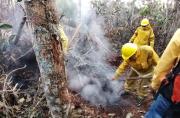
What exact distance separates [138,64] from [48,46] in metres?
3.19

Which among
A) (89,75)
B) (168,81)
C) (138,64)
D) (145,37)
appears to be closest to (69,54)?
(89,75)

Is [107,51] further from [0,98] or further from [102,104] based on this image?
[0,98]

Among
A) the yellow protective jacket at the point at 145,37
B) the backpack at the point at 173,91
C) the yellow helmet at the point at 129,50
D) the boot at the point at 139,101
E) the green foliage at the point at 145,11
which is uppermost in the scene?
the backpack at the point at 173,91

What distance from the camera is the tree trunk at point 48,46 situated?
3447 mm

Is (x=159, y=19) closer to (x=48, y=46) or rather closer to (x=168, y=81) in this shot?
(x=168, y=81)

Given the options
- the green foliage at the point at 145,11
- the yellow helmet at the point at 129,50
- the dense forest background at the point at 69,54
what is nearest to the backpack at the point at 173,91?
the dense forest background at the point at 69,54

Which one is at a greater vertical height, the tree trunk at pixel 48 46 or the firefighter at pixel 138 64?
the tree trunk at pixel 48 46

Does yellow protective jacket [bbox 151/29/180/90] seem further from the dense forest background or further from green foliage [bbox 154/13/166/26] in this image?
green foliage [bbox 154/13/166/26]

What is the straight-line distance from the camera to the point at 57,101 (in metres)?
3.90

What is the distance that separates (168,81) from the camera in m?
3.39

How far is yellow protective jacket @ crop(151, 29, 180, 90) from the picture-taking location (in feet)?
10.4

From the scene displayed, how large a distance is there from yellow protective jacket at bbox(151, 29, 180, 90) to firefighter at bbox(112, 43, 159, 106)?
2421mm

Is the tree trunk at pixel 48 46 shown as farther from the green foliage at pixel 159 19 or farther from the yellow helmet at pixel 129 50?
the green foliage at pixel 159 19

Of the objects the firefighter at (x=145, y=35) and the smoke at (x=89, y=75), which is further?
the firefighter at (x=145, y=35)
